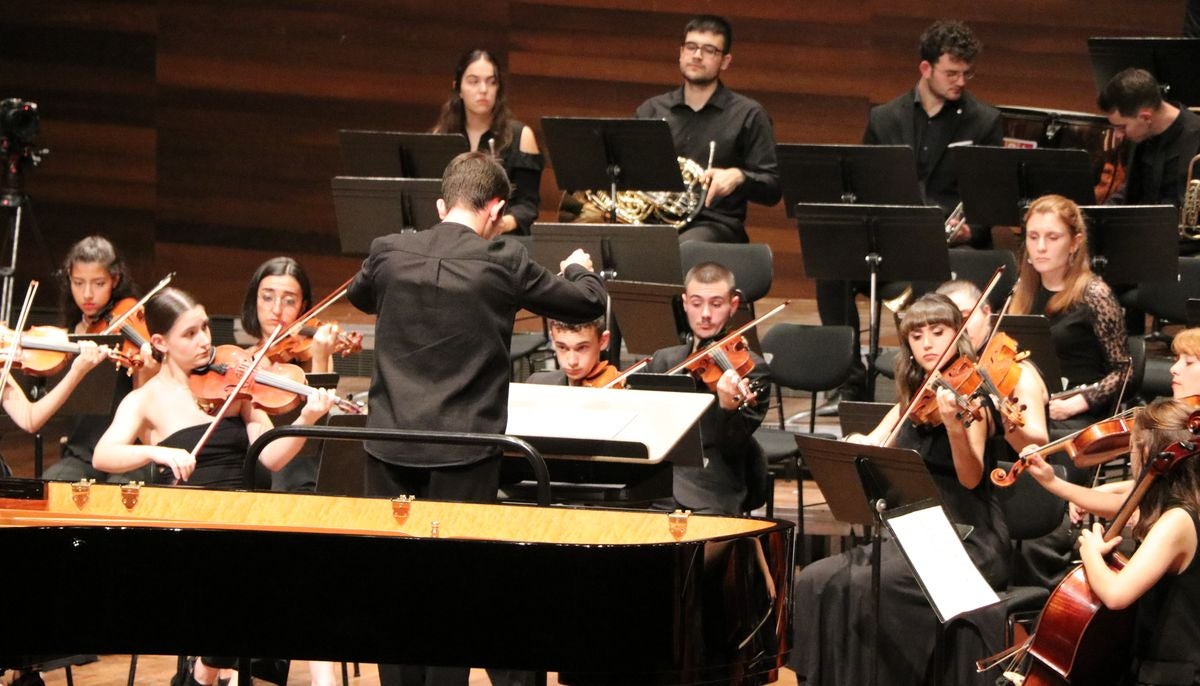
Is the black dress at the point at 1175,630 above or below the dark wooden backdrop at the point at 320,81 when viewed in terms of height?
below

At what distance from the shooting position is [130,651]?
2889 millimetres

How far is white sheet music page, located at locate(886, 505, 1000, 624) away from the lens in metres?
3.43

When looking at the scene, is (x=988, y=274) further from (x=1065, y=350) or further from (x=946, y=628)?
(x=946, y=628)

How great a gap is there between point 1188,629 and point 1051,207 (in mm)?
1839

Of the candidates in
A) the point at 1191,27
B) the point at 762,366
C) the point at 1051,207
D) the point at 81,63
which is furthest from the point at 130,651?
the point at 81,63

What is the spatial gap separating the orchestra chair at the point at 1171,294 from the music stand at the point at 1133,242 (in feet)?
0.92

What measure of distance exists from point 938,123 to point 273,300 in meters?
2.70

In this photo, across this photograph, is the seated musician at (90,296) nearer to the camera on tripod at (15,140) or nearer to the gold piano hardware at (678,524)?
the camera on tripod at (15,140)

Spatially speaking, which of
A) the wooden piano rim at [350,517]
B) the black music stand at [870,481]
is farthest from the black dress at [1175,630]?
the wooden piano rim at [350,517]

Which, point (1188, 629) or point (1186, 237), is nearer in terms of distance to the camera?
point (1188, 629)

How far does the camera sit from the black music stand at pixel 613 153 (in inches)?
219

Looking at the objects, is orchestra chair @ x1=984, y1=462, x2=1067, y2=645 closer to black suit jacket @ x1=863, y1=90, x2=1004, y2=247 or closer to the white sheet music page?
the white sheet music page

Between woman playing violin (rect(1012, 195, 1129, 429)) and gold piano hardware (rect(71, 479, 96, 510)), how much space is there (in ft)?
9.55

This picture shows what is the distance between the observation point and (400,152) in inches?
228
